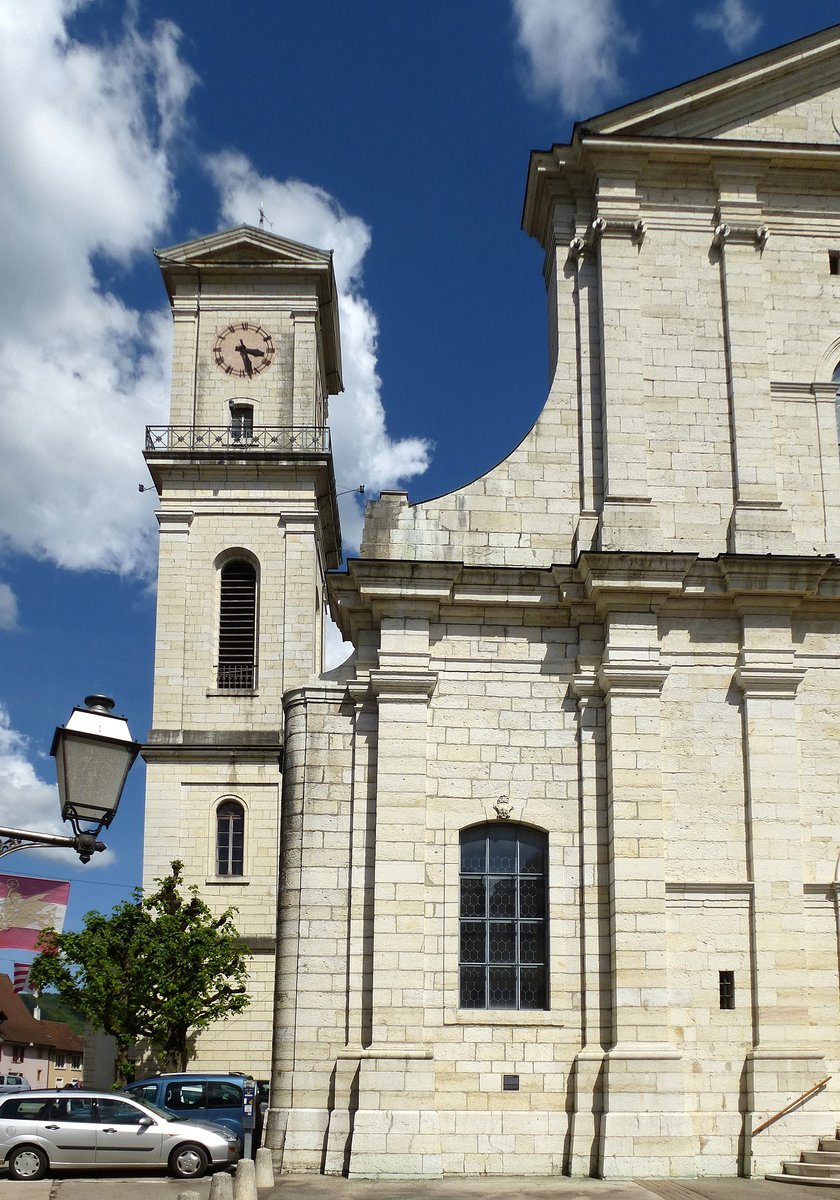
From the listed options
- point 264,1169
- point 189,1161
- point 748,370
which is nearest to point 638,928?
point 264,1169

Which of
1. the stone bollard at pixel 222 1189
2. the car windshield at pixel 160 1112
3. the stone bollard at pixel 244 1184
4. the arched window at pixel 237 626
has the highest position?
the arched window at pixel 237 626

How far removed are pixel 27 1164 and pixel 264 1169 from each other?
3981mm

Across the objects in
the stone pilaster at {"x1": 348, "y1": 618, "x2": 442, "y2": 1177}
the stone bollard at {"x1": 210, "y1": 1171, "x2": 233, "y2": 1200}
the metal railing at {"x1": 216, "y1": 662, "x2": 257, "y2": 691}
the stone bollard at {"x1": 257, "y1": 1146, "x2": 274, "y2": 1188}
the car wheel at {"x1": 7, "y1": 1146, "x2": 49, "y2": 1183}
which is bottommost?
the car wheel at {"x1": 7, "y1": 1146, "x2": 49, "y2": 1183}

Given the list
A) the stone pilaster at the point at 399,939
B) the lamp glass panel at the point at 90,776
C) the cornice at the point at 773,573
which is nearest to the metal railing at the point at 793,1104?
the stone pilaster at the point at 399,939

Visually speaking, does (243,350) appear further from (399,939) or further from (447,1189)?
(447,1189)

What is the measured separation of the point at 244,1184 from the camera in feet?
43.7

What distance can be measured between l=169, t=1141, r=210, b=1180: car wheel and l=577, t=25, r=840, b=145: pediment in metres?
15.2

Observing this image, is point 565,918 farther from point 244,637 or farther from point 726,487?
point 244,637

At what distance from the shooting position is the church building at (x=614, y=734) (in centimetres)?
1742

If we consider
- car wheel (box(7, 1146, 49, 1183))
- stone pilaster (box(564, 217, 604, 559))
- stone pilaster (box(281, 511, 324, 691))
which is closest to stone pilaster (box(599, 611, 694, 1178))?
stone pilaster (box(564, 217, 604, 559))

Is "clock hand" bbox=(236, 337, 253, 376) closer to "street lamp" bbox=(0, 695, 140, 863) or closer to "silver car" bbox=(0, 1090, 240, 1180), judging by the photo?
"silver car" bbox=(0, 1090, 240, 1180)

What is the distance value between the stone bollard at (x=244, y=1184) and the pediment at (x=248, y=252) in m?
28.4

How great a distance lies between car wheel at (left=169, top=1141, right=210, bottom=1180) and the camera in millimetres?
18203

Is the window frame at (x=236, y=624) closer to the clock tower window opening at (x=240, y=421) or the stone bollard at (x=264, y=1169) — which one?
the clock tower window opening at (x=240, y=421)
